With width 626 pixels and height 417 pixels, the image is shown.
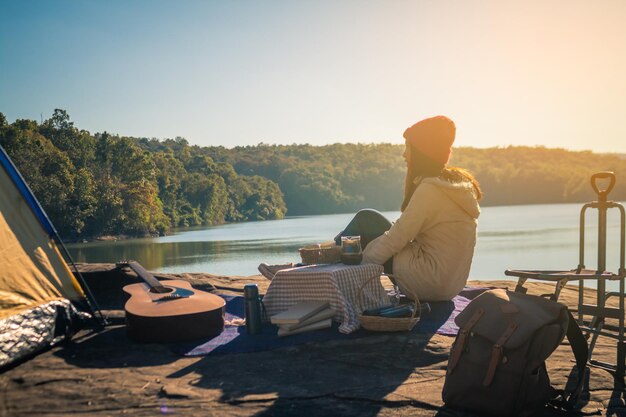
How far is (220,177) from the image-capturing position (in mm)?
66062

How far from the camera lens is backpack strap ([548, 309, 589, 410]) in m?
2.61

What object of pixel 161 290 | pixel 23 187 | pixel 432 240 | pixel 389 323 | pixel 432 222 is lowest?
pixel 389 323

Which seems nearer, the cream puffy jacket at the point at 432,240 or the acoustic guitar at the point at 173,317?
the acoustic guitar at the point at 173,317

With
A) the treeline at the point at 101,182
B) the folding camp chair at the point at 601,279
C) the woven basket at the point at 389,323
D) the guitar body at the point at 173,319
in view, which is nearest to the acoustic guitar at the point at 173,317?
the guitar body at the point at 173,319

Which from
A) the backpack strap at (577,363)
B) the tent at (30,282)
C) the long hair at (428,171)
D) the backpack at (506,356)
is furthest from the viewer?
the long hair at (428,171)

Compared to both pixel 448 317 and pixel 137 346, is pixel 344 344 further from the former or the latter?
pixel 137 346

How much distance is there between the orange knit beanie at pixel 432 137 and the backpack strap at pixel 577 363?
6.22 ft

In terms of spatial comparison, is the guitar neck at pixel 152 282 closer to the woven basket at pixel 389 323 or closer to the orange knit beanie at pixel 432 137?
the woven basket at pixel 389 323

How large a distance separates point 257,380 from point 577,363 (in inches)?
65.0

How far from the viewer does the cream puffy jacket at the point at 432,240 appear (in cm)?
421

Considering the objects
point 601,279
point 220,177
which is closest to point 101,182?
point 220,177

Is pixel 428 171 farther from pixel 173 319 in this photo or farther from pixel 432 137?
pixel 173 319

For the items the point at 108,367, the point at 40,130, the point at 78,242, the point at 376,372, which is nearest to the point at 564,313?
the point at 376,372

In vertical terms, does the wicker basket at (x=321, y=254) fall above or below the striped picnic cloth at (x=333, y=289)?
above
